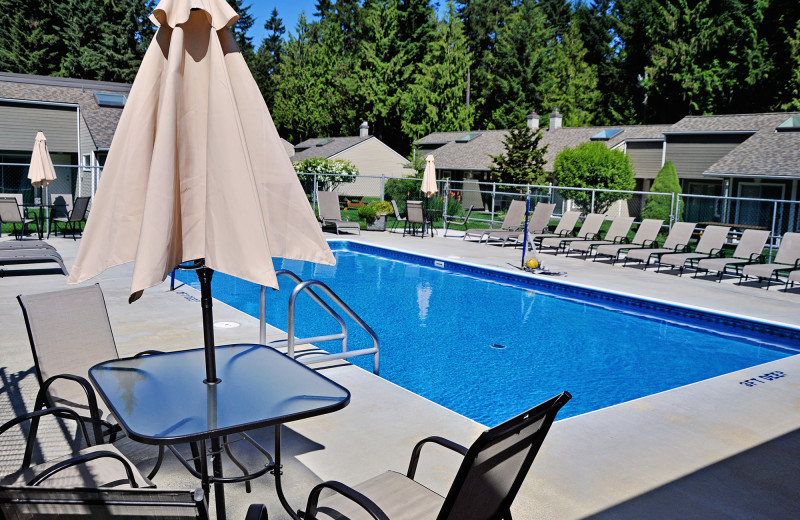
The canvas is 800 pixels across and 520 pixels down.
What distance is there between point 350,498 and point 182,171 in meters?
1.45

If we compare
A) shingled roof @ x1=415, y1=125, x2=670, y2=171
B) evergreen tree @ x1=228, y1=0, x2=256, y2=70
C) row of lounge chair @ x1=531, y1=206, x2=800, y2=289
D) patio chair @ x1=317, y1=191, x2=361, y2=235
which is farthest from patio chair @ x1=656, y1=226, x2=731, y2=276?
evergreen tree @ x1=228, y1=0, x2=256, y2=70

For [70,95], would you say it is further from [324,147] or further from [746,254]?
[746,254]

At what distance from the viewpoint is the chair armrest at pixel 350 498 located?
2.29 m

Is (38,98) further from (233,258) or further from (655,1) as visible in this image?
(655,1)

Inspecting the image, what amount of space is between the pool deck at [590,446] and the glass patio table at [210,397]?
67 centimetres

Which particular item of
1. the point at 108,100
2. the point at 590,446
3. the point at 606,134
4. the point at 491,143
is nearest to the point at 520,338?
the point at 590,446

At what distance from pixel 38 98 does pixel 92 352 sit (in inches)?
946

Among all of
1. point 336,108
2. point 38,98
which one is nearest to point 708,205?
point 38,98

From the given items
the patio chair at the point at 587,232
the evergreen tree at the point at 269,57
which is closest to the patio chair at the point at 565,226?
the patio chair at the point at 587,232

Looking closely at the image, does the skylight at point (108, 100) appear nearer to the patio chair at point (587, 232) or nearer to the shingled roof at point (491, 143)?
the shingled roof at point (491, 143)

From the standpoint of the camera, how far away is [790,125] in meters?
23.5

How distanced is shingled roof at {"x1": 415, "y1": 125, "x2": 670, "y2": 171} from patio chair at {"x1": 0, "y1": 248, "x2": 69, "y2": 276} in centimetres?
2274

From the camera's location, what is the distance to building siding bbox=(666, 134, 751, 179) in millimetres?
25322

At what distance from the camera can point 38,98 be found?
78.8 feet
